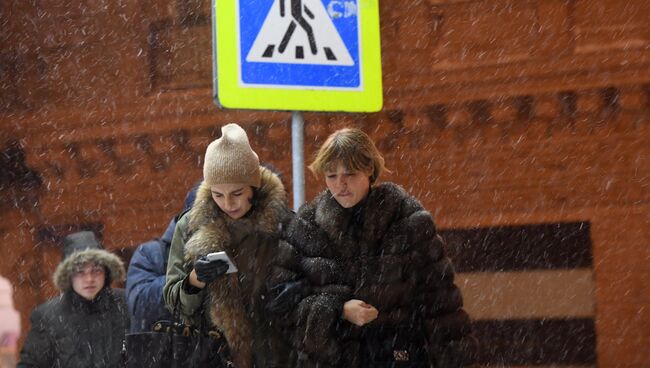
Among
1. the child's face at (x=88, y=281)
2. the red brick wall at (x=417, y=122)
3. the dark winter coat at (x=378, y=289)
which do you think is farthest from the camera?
the red brick wall at (x=417, y=122)

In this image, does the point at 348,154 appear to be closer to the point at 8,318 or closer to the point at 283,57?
the point at 283,57

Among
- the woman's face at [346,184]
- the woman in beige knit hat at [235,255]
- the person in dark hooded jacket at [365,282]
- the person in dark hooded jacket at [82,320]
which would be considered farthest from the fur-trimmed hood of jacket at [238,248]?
the person in dark hooded jacket at [82,320]

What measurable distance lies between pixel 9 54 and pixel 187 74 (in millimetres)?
1940

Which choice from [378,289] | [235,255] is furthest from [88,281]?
[378,289]

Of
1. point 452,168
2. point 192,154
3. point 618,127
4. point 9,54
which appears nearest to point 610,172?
point 618,127

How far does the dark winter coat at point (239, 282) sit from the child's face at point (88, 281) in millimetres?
2755

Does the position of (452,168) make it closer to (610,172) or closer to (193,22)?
(610,172)

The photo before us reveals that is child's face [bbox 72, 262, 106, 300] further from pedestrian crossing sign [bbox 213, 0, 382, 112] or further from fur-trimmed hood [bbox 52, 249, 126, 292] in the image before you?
pedestrian crossing sign [bbox 213, 0, 382, 112]

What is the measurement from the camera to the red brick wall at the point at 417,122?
8.28 metres

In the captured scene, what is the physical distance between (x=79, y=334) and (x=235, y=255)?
277 cm

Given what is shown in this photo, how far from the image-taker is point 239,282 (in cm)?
398

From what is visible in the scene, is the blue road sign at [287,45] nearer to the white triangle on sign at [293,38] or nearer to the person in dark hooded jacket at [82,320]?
the white triangle on sign at [293,38]

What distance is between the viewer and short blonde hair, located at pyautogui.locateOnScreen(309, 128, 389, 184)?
3857 mm

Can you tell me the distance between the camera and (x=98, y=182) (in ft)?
32.7
